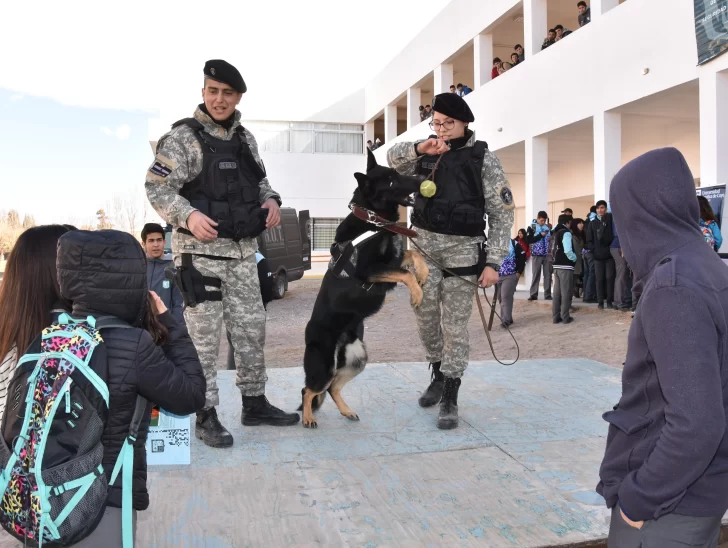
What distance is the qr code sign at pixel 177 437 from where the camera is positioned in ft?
8.28

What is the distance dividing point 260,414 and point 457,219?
175 cm

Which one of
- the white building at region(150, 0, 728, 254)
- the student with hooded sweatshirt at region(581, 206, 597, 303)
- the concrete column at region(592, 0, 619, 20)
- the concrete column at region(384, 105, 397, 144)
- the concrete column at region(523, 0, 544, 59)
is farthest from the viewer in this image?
the concrete column at region(384, 105, 397, 144)

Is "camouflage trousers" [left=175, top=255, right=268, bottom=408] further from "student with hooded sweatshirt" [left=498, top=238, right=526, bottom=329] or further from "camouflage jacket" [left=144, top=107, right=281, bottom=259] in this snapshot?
"student with hooded sweatshirt" [left=498, top=238, right=526, bottom=329]

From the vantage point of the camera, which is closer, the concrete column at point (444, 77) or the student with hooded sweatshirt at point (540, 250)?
the student with hooded sweatshirt at point (540, 250)

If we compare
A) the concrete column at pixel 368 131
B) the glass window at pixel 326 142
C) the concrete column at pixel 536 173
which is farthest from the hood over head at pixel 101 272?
the concrete column at pixel 368 131

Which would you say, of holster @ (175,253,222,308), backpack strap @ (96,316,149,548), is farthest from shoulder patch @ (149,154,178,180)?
backpack strap @ (96,316,149,548)

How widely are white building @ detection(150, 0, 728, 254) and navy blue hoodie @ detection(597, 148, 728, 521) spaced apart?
8.65 m

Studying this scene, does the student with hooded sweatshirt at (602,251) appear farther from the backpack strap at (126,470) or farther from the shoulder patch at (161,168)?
the backpack strap at (126,470)

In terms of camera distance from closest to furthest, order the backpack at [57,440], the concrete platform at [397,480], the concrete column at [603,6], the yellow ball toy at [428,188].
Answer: the backpack at [57,440], the concrete platform at [397,480], the yellow ball toy at [428,188], the concrete column at [603,6]

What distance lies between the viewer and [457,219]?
366cm

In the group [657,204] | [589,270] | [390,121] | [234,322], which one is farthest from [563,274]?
[390,121]

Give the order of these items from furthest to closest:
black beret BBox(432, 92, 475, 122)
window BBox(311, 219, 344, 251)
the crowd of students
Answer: window BBox(311, 219, 344, 251), the crowd of students, black beret BBox(432, 92, 475, 122)

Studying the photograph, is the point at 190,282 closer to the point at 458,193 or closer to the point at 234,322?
the point at 234,322

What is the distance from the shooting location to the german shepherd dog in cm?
350
